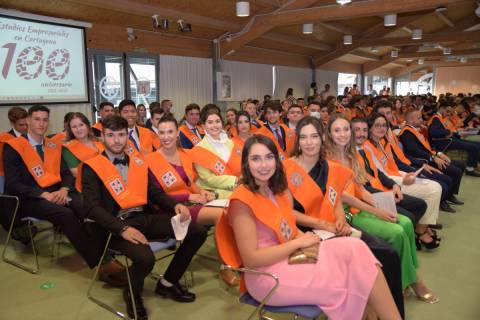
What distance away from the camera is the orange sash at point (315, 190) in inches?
94.3

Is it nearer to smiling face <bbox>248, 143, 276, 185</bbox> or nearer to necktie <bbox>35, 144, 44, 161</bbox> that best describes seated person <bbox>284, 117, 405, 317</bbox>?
smiling face <bbox>248, 143, 276, 185</bbox>

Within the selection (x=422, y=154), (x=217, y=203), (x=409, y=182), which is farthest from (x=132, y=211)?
(x=422, y=154)

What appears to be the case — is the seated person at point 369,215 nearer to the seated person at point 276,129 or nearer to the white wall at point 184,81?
the seated person at point 276,129

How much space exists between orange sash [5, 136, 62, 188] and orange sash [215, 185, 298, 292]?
220 centimetres

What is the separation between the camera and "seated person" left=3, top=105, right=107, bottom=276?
9.95 ft

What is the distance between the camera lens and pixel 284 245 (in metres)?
1.86

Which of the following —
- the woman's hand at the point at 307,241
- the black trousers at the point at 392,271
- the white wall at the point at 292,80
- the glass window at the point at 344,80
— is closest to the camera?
the woman's hand at the point at 307,241

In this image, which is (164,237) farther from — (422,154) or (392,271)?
(422,154)

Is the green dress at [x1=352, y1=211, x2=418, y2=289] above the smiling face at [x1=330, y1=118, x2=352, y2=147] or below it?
below

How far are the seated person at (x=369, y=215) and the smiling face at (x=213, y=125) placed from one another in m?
1.12

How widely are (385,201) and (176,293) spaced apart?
1687 millimetres

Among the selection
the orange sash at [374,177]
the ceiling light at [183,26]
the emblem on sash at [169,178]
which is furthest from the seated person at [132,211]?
the ceiling light at [183,26]

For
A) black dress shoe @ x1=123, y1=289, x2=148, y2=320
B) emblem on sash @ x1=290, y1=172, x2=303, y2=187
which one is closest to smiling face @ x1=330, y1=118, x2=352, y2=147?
emblem on sash @ x1=290, y1=172, x2=303, y2=187

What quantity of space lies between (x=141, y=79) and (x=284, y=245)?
7.86 m
